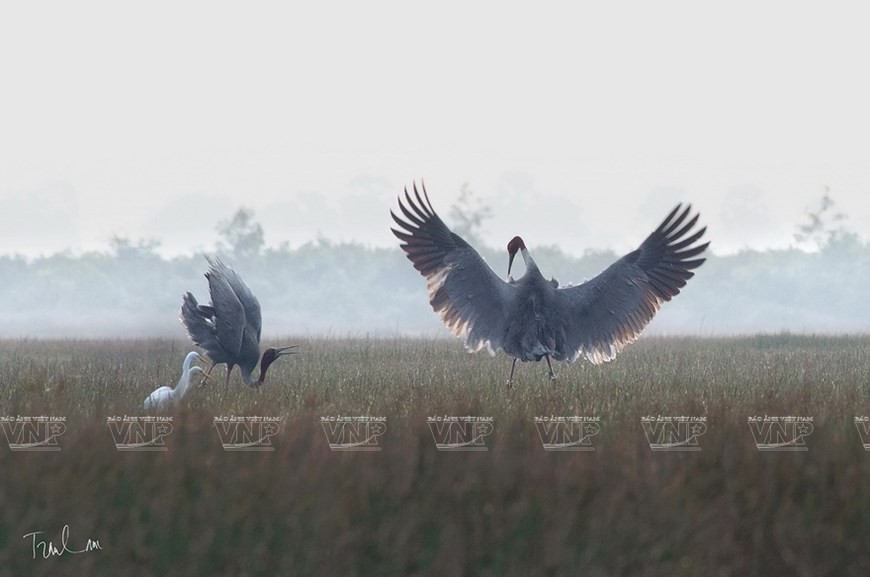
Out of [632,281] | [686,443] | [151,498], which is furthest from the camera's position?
[632,281]

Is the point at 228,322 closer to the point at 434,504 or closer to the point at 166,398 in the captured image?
the point at 166,398

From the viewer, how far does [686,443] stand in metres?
6.73

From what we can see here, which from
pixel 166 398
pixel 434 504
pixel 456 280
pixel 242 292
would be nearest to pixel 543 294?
pixel 456 280

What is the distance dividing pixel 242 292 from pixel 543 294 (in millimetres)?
3295

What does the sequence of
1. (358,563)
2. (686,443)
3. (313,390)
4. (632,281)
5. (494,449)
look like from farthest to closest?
(632,281) → (313,390) → (686,443) → (494,449) → (358,563)

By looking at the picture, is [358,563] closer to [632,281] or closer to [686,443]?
[686,443]

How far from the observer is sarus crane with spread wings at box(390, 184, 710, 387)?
11.1 metres

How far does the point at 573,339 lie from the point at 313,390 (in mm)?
3356

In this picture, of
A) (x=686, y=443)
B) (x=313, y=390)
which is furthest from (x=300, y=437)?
(x=313, y=390)

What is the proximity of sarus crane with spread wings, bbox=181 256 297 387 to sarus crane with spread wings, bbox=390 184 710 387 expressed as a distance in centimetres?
184
